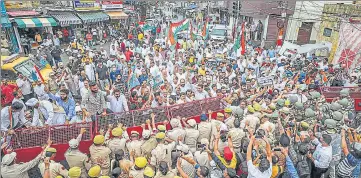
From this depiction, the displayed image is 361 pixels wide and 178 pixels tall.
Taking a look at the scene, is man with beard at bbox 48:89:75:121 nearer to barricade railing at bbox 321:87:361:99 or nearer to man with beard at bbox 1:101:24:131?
man with beard at bbox 1:101:24:131

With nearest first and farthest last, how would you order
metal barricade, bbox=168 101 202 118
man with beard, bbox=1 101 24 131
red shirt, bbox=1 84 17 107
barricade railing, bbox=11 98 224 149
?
barricade railing, bbox=11 98 224 149
man with beard, bbox=1 101 24 131
metal barricade, bbox=168 101 202 118
red shirt, bbox=1 84 17 107

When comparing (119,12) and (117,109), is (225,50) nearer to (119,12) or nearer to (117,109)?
(117,109)

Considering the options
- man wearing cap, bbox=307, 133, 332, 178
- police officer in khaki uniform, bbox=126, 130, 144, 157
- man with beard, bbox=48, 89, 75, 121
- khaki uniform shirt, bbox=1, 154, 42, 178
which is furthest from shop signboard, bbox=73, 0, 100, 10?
man wearing cap, bbox=307, 133, 332, 178

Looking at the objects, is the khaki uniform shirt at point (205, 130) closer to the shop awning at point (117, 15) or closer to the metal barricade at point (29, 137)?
the metal barricade at point (29, 137)

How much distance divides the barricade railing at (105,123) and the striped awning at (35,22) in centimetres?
1613

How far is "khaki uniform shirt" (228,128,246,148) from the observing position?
5.56 m

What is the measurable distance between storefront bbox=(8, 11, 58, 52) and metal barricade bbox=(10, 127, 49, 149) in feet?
51.1

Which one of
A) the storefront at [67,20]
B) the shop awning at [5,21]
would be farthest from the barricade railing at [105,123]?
the storefront at [67,20]

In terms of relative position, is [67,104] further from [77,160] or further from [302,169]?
[302,169]

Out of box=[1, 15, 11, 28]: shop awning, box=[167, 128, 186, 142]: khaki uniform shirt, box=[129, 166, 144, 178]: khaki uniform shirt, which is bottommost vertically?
box=[167, 128, 186, 142]: khaki uniform shirt

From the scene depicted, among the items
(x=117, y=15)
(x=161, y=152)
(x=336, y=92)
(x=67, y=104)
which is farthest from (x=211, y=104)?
(x=117, y=15)

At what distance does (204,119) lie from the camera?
612 cm

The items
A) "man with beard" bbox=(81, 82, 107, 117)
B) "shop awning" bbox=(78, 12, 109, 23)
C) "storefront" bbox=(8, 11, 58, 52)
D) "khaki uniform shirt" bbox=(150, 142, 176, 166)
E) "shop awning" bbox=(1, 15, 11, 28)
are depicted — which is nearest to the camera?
"khaki uniform shirt" bbox=(150, 142, 176, 166)

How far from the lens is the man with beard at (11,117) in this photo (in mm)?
6292
